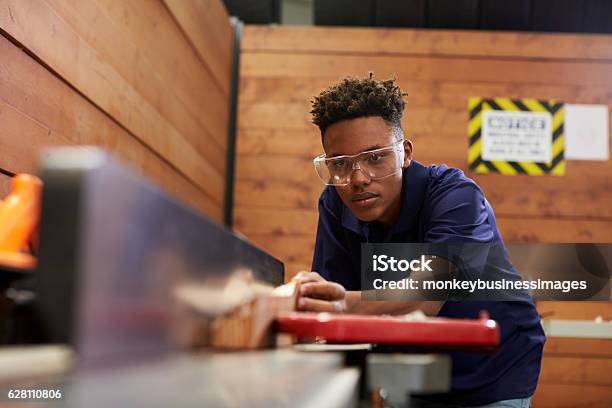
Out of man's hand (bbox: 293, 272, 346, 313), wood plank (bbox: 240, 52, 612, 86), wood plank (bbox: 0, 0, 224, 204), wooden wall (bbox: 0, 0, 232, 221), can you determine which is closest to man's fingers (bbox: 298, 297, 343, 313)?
man's hand (bbox: 293, 272, 346, 313)

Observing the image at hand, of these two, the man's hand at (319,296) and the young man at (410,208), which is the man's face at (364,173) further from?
the man's hand at (319,296)

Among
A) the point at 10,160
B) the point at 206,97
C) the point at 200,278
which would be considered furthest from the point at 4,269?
the point at 206,97

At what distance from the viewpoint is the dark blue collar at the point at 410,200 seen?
5.76 ft

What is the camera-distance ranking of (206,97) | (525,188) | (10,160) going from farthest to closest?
(525,188), (206,97), (10,160)

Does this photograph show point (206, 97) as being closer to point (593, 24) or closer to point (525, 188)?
point (525, 188)

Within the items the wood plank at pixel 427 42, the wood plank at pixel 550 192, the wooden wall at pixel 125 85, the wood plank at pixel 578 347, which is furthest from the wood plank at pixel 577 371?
the wooden wall at pixel 125 85

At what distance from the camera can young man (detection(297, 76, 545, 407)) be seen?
1.62m

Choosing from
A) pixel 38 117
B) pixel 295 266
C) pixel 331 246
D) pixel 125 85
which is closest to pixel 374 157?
pixel 331 246

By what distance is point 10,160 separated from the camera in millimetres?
1609

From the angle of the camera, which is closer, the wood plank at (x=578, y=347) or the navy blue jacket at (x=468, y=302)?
the navy blue jacket at (x=468, y=302)

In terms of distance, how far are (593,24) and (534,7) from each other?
0.34 m

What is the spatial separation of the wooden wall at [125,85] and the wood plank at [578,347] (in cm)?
186

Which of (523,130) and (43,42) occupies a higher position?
(523,130)

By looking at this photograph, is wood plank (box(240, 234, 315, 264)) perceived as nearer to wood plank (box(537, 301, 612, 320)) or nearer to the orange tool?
wood plank (box(537, 301, 612, 320))
